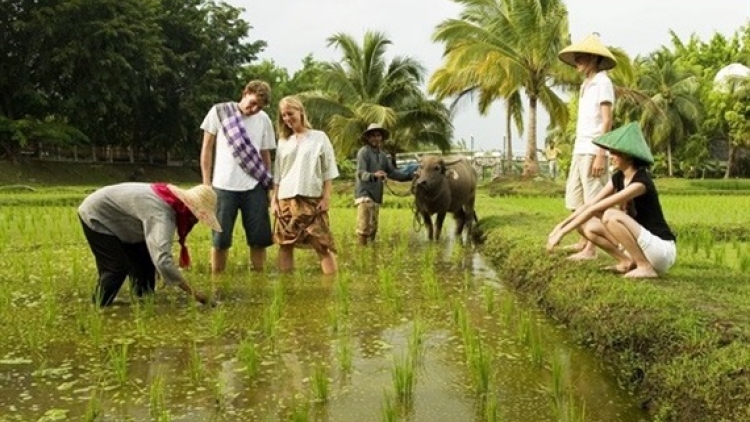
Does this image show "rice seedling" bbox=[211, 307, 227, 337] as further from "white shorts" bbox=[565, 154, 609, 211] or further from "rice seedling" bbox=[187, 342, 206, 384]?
"white shorts" bbox=[565, 154, 609, 211]

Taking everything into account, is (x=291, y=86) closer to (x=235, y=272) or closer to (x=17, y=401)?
(x=235, y=272)

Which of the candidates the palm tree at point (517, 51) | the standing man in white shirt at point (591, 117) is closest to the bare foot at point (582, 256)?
the standing man in white shirt at point (591, 117)

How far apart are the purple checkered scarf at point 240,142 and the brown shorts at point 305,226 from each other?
32 centimetres

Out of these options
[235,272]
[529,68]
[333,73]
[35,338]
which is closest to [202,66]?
[333,73]

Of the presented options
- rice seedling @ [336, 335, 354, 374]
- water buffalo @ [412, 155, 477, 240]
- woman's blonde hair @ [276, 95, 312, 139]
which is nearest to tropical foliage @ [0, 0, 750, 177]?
water buffalo @ [412, 155, 477, 240]

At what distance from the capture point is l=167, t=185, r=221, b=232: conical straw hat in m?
3.87

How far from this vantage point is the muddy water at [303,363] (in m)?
2.50

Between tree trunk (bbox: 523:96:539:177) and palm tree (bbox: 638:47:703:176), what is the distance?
463 inches

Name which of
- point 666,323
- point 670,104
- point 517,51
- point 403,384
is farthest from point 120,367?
point 670,104

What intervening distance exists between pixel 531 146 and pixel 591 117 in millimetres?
14386

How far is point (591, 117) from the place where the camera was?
4.69 metres

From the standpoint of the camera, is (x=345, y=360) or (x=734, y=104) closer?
(x=345, y=360)

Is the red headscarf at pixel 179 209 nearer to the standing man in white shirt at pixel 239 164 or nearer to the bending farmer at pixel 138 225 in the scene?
the bending farmer at pixel 138 225

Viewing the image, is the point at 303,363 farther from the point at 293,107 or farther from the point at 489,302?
the point at 293,107
